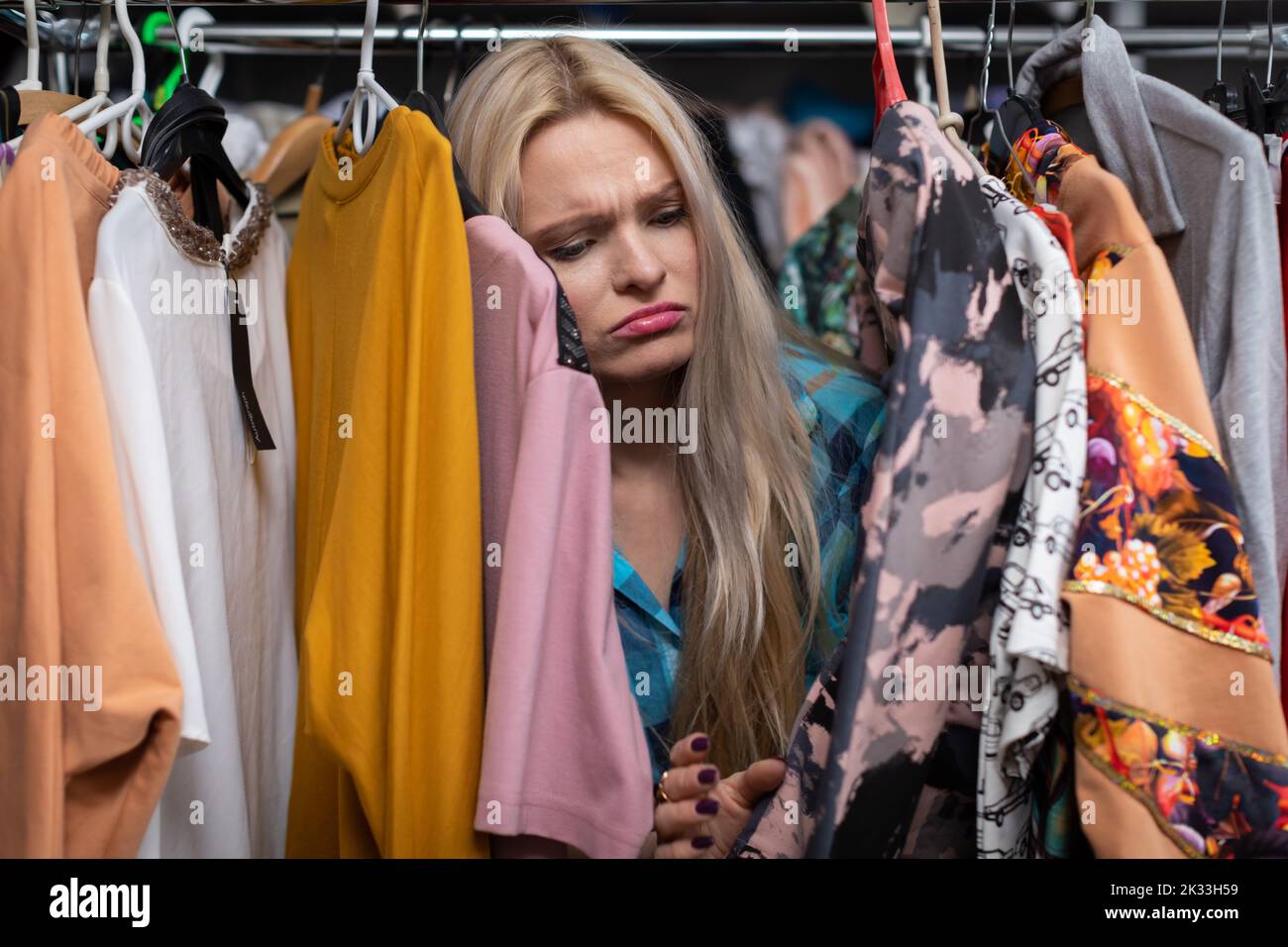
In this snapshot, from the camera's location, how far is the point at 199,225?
1113 millimetres

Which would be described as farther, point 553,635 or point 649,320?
point 649,320

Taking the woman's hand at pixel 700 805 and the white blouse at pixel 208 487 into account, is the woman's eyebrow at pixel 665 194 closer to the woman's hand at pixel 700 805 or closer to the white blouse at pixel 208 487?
the white blouse at pixel 208 487

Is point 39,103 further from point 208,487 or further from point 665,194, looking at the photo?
point 665,194

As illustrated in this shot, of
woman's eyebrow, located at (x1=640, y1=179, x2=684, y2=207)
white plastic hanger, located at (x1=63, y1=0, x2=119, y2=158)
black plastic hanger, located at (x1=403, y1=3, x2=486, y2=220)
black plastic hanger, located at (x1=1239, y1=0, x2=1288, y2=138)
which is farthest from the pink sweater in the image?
black plastic hanger, located at (x1=1239, y1=0, x2=1288, y2=138)

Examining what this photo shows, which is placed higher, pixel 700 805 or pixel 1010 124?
pixel 1010 124

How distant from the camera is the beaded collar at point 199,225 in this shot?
1.01m

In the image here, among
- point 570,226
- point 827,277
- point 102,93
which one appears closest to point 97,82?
point 102,93

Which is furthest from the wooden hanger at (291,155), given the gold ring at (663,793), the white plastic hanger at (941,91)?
the gold ring at (663,793)

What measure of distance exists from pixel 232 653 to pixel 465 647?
0.33m

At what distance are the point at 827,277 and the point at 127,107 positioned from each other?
3.48 feet
